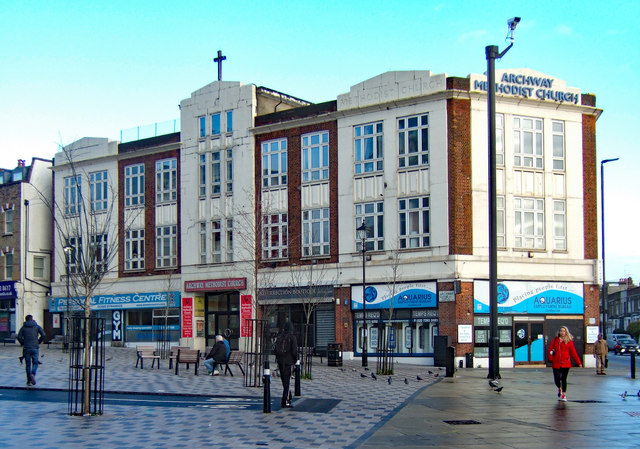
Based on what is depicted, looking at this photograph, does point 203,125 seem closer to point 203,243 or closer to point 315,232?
point 203,243

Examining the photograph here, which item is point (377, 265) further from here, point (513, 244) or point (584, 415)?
point (584, 415)

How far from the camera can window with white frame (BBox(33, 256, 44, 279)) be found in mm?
49594

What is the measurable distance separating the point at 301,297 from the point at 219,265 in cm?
586

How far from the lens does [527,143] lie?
35.0m

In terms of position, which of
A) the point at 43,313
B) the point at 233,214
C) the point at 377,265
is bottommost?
the point at 43,313

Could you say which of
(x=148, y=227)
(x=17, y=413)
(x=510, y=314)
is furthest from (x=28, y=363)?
(x=148, y=227)

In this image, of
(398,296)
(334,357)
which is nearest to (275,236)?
(398,296)

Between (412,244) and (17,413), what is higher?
(412,244)

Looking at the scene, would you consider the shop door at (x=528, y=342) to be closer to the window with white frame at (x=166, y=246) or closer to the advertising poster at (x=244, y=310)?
the advertising poster at (x=244, y=310)

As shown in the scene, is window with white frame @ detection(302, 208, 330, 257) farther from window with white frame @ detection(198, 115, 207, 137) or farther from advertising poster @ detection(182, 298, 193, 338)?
window with white frame @ detection(198, 115, 207, 137)

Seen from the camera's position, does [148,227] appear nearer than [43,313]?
Yes

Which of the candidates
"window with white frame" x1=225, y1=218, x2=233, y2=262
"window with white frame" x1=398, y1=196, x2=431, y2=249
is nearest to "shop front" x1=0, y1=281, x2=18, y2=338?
"window with white frame" x1=225, y1=218, x2=233, y2=262

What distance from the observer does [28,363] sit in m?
20.9

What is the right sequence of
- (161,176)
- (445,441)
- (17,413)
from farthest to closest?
(161,176) → (17,413) → (445,441)
